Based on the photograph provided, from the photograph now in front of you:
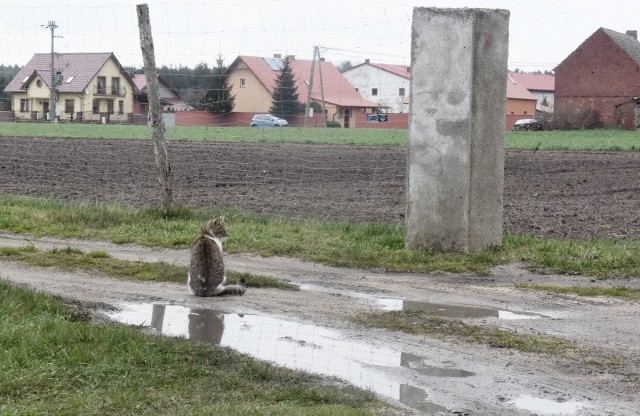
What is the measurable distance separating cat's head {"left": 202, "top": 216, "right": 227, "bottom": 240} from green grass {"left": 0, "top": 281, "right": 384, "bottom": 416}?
9.22 ft

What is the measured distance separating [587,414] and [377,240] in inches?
296

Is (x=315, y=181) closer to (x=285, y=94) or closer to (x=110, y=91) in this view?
(x=285, y=94)

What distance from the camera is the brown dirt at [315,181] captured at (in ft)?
61.9

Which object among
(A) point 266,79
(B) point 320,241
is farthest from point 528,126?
(B) point 320,241

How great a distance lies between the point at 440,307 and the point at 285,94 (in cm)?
1205

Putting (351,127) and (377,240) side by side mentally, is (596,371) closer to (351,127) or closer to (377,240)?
(377,240)

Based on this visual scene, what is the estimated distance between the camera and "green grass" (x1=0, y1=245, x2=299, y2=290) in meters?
11.8

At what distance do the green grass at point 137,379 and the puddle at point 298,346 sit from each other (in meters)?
0.35

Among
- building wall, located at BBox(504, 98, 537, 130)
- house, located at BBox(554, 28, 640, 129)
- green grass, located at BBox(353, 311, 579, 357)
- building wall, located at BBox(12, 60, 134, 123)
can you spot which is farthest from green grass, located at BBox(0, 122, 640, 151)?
building wall, located at BBox(504, 98, 537, 130)

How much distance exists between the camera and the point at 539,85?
134 metres

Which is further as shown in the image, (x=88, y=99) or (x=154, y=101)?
(x=88, y=99)

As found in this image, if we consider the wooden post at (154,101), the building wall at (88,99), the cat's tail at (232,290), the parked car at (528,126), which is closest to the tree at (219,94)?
the wooden post at (154,101)

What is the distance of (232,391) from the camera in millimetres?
7172

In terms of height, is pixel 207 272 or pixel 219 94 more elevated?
pixel 219 94
